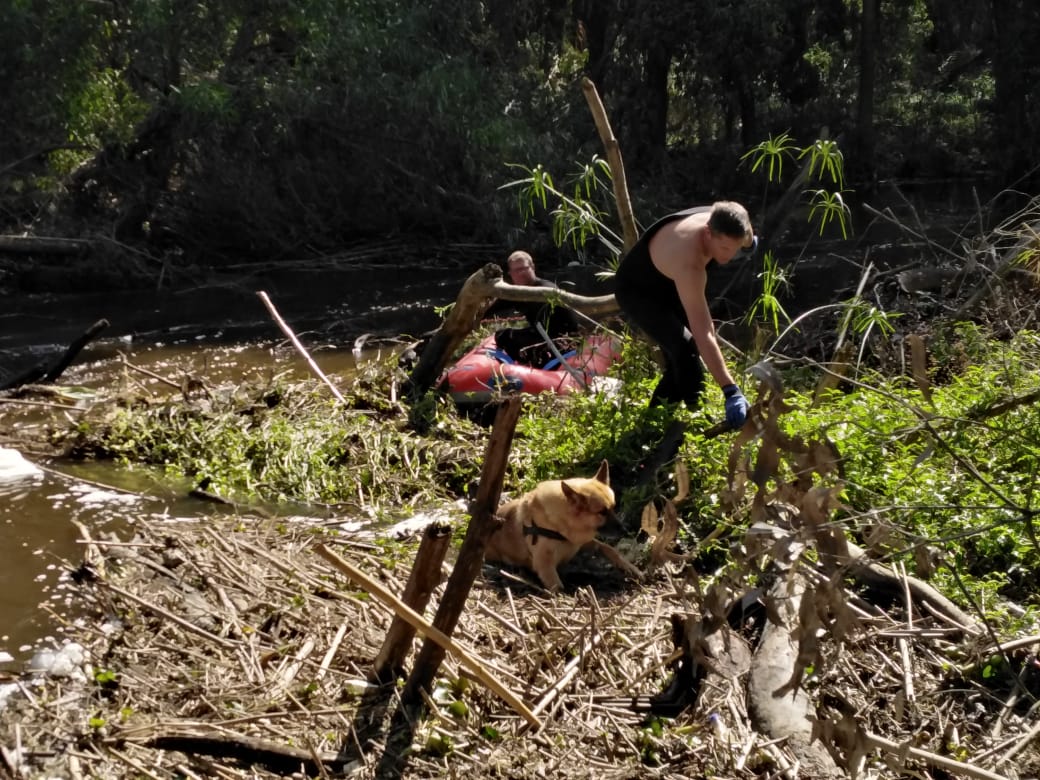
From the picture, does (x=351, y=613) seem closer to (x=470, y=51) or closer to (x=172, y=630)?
(x=172, y=630)

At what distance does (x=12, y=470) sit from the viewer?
8.69 m

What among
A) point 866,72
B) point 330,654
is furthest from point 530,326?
point 866,72

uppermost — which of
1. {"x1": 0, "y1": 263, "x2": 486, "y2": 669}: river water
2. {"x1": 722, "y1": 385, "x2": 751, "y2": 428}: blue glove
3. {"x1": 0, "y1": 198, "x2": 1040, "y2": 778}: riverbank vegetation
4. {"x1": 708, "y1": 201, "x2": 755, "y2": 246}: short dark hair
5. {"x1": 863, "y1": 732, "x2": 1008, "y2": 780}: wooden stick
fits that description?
{"x1": 708, "y1": 201, "x2": 755, "y2": 246}: short dark hair

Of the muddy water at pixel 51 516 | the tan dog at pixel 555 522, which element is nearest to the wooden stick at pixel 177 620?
the muddy water at pixel 51 516

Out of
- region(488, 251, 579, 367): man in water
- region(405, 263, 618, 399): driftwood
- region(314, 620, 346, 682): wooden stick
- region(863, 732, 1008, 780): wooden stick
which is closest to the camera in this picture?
region(863, 732, 1008, 780): wooden stick

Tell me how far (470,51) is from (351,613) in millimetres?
14358

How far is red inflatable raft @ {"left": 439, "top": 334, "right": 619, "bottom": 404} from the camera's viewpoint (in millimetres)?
9250

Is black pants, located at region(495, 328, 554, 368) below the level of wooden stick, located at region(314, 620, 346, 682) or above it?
below

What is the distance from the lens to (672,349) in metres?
7.73

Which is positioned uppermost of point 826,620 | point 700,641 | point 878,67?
point 826,620

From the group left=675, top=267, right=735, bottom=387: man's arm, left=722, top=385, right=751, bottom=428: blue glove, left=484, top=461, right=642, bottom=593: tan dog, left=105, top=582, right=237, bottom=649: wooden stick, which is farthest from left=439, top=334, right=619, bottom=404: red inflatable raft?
left=105, top=582, right=237, bottom=649: wooden stick

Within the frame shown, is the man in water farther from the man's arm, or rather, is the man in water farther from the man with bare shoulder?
the man's arm

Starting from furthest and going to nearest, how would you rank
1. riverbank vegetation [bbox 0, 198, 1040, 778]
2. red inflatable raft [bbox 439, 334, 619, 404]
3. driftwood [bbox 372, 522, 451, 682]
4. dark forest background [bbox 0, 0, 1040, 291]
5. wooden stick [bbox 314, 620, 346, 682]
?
dark forest background [bbox 0, 0, 1040, 291], red inflatable raft [bbox 439, 334, 619, 404], wooden stick [bbox 314, 620, 346, 682], driftwood [bbox 372, 522, 451, 682], riverbank vegetation [bbox 0, 198, 1040, 778]

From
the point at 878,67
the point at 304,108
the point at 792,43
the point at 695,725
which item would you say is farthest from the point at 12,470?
the point at 878,67
